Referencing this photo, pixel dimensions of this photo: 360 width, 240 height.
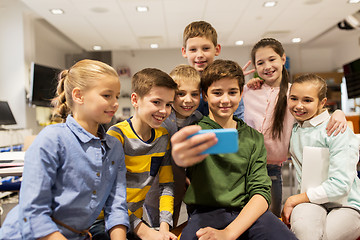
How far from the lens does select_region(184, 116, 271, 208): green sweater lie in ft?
3.56

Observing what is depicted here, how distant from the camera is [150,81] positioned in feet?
3.83

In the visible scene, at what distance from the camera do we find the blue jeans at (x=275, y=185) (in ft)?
5.06

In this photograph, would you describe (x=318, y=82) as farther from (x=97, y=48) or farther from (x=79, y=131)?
(x=97, y=48)

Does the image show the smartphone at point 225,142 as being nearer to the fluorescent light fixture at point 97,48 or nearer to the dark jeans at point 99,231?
the dark jeans at point 99,231

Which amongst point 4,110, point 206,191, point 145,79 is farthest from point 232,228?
point 4,110

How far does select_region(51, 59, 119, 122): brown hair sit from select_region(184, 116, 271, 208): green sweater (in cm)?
53

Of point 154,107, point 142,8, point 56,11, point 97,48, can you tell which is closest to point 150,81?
point 154,107

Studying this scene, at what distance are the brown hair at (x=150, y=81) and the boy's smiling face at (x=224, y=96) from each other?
18 centimetres

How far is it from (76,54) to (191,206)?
723 centimetres

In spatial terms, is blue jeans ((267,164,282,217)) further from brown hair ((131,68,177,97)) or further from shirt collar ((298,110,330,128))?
brown hair ((131,68,177,97))

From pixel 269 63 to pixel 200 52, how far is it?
0.39 m

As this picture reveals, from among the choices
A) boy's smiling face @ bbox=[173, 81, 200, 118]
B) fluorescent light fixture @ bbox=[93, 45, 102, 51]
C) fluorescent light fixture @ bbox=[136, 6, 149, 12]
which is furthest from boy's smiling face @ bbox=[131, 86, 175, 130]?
fluorescent light fixture @ bbox=[93, 45, 102, 51]

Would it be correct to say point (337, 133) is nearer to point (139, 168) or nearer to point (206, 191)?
point (206, 191)

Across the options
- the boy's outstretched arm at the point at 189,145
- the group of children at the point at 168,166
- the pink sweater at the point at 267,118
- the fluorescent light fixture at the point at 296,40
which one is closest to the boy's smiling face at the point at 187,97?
the group of children at the point at 168,166
